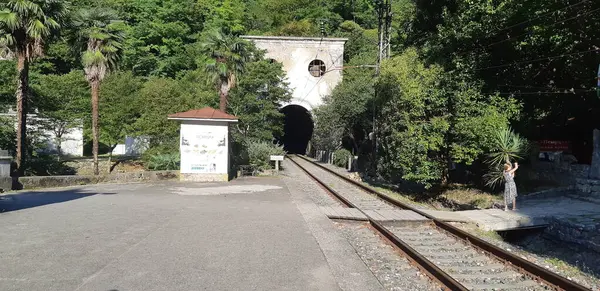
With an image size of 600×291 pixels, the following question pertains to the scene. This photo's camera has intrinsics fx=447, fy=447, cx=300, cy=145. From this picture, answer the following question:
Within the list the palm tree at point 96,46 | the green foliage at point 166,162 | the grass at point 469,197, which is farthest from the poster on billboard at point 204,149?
the grass at point 469,197

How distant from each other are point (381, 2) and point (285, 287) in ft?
80.2

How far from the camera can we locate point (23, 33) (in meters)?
20.1

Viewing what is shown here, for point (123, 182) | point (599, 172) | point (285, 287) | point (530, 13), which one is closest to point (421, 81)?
point (530, 13)

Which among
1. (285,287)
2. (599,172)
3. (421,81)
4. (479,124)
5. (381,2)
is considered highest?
(381,2)

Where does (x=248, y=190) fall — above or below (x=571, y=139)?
below

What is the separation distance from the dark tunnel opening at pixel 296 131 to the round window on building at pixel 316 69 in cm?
1336

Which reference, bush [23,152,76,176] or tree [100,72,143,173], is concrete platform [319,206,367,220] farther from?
tree [100,72,143,173]

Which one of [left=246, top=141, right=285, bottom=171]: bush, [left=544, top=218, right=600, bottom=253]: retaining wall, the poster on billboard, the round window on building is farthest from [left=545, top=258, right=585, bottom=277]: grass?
the round window on building

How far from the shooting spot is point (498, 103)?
18.0 metres

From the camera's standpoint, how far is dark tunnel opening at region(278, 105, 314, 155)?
68.5 meters

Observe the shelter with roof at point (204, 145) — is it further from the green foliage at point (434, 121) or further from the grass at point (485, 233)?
the grass at point (485, 233)

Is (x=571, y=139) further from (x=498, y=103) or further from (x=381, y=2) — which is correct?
(x=381, y=2)

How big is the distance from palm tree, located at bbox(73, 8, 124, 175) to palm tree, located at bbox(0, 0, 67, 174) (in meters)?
2.63

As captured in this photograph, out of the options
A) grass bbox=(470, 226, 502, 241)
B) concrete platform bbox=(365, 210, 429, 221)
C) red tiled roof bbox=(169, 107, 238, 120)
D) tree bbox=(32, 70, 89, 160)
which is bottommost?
grass bbox=(470, 226, 502, 241)
